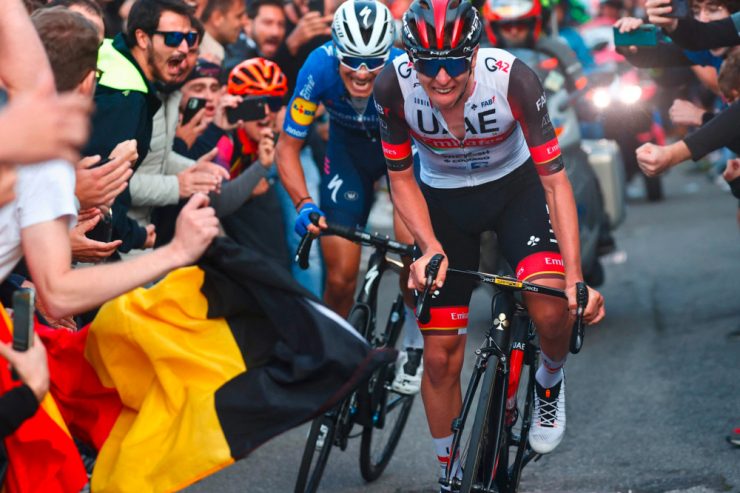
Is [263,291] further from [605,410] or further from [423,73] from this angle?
[605,410]

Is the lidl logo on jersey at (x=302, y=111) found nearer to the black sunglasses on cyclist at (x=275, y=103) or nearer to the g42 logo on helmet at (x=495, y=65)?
the black sunglasses on cyclist at (x=275, y=103)

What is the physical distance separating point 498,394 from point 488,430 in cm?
16

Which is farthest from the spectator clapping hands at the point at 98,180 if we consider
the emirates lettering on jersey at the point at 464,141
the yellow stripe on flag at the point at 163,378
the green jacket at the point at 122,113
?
the emirates lettering on jersey at the point at 464,141

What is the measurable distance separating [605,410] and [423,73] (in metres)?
3.01

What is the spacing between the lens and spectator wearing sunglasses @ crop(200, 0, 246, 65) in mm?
8906

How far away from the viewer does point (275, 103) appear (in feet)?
27.0

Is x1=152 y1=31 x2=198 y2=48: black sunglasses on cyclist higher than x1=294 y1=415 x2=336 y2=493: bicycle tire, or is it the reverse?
x1=152 y1=31 x2=198 y2=48: black sunglasses on cyclist

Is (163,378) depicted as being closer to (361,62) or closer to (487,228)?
(487,228)

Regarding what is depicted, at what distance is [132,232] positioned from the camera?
238 inches

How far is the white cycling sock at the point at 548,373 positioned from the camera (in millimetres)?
5582

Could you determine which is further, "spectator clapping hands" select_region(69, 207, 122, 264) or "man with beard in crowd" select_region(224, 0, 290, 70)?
"man with beard in crowd" select_region(224, 0, 290, 70)

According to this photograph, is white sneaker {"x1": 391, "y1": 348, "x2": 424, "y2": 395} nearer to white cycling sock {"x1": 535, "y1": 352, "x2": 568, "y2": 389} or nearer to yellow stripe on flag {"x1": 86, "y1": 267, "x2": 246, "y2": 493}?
white cycling sock {"x1": 535, "y1": 352, "x2": 568, "y2": 389}

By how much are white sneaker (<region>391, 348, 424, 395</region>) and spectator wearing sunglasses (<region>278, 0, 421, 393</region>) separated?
0.01 metres

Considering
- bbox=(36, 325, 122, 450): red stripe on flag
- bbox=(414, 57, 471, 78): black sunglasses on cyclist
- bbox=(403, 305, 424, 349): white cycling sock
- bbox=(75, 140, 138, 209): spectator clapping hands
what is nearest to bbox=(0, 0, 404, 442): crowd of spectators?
bbox=(75, 140, 138, 209): spectator clapping hands
